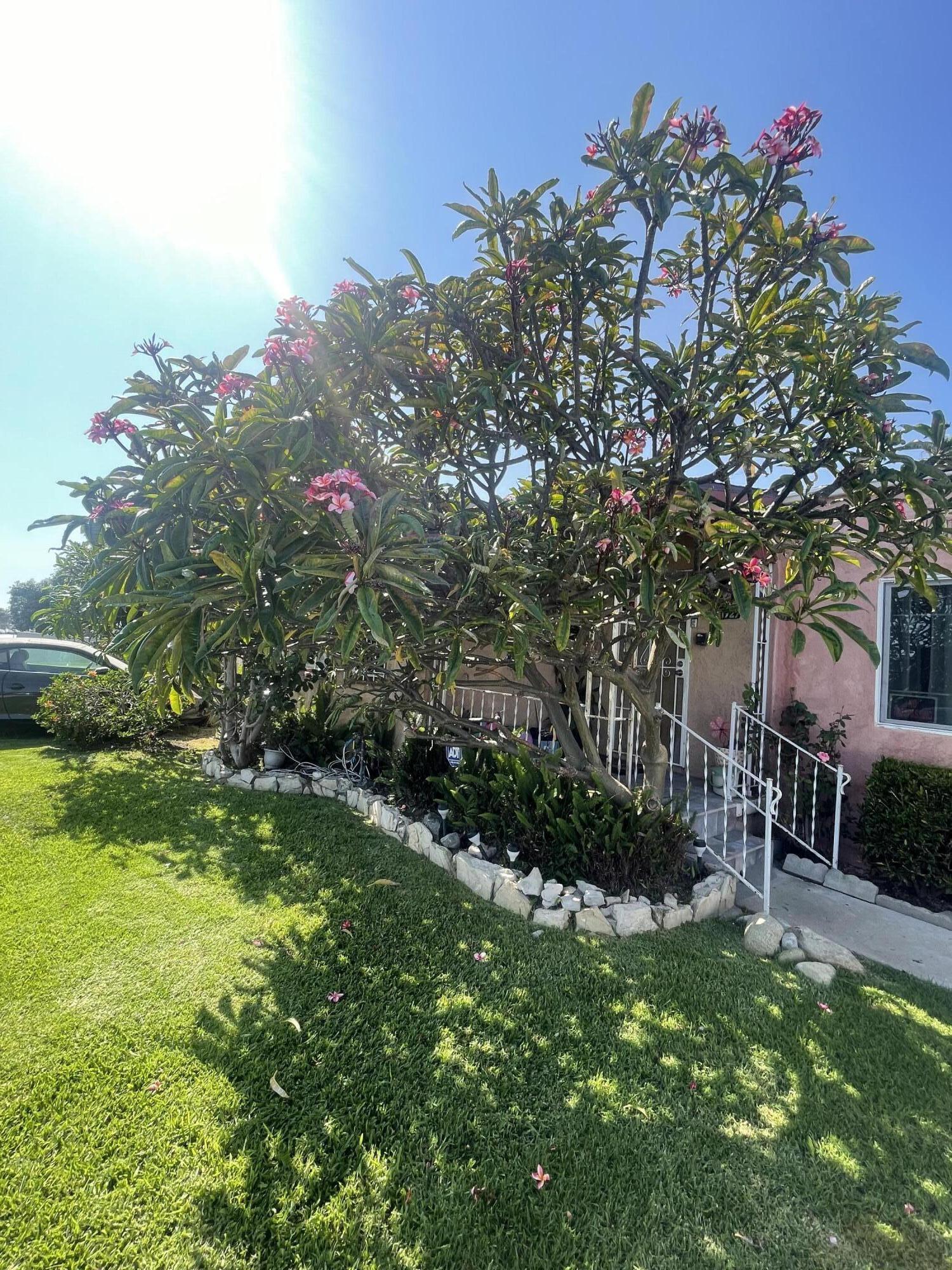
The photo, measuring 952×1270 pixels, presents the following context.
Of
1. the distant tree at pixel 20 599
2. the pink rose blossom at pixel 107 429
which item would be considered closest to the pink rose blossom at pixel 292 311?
the pink rose blossom at pixel 107 429

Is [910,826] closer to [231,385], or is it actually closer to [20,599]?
[231,385]

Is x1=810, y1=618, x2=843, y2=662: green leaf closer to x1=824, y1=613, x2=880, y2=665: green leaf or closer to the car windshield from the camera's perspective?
x1=824, y1=613, x2=880, y2=665: green leaf

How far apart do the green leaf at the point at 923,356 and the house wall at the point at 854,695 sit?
2865 mm

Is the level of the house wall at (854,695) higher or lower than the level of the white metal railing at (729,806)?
higher

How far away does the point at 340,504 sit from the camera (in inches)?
103

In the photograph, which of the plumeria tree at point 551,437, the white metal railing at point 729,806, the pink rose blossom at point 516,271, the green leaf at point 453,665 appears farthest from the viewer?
the white metal railing at point 729,806

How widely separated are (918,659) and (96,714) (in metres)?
10.7

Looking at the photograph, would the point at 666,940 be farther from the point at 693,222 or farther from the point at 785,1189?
the point at 693,222

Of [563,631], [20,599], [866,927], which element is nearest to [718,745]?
[866,927]

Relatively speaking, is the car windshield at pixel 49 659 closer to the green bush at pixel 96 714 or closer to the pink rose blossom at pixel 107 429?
the green bush at pixel 96 714

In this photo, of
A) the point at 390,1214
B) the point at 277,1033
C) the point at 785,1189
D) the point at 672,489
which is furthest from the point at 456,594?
the point at 785,1189

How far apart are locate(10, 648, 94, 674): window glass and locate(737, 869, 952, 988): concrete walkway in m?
11.0

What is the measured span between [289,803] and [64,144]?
19.8 ft

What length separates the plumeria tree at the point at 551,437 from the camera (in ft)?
9.12
